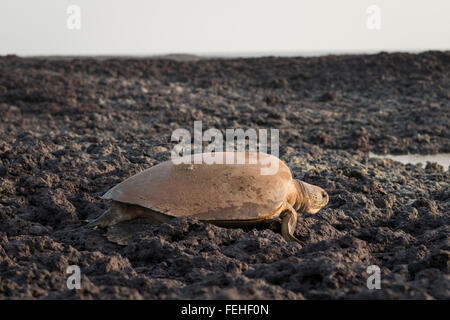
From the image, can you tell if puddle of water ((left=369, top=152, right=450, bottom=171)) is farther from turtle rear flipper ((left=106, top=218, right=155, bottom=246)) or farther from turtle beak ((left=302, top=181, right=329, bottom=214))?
turtle rear flipper ((left=106, top=218, right=155, bottom=246))

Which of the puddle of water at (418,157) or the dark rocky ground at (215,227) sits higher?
the dark rocky ground at (215,227)

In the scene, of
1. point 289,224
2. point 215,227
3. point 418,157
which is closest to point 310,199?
point 289,224

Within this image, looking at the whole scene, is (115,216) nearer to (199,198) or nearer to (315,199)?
(199,198)

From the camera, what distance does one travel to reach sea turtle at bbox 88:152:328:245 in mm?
4094

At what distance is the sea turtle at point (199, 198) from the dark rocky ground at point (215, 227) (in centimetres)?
13

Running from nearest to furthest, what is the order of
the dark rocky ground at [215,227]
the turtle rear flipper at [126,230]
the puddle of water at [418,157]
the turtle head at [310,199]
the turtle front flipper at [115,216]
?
1. the dark rocky ground at [215,227]
2. the turtle rear flipper at [126,230]
3. the turtle front flipper at [115,216]
4. the turtle head at [310,199]
5. the puddle of water at [418,157]

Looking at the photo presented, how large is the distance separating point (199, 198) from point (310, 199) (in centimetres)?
119

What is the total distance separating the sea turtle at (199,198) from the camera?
4.09m

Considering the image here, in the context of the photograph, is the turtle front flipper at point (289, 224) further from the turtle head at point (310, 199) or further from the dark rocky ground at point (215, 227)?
the turtle head at point (310, 199)

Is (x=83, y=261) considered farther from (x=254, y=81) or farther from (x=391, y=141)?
(x=254, y=81)

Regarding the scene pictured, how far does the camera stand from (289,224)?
13.8 feet

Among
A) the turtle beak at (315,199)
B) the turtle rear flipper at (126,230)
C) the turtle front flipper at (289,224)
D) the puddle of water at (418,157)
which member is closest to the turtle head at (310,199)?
the turtle beak at (315,199)

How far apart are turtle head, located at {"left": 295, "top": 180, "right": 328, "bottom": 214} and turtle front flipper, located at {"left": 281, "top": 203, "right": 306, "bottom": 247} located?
11.8 inches

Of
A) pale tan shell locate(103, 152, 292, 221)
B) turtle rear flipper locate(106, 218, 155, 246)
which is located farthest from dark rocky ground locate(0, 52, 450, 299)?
pale tan shell locate(103, 152, 292, 221)
